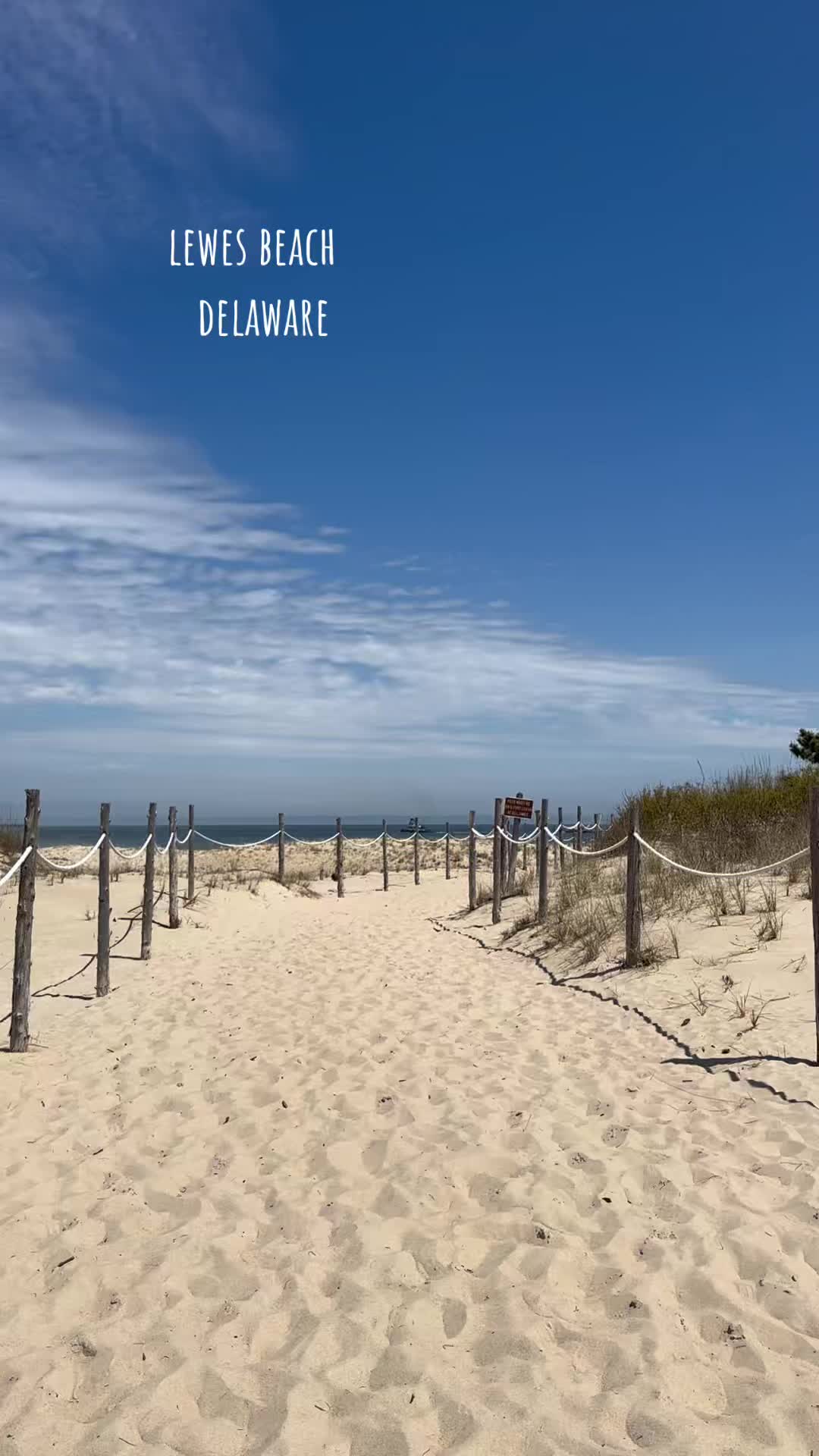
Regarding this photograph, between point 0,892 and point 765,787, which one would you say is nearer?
point 0,892

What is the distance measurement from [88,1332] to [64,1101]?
293cm

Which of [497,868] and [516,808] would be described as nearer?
[497,868]

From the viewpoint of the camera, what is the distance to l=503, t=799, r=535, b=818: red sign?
52.2ft

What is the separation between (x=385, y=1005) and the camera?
28.0 feet

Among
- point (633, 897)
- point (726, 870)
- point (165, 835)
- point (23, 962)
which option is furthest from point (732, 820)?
point (165, 835)

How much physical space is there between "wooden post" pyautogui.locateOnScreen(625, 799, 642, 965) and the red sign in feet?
21.0

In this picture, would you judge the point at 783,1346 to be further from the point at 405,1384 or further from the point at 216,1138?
the point at 216,1138

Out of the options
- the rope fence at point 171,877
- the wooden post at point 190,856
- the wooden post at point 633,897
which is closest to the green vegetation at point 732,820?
the rope fence at point 171,877

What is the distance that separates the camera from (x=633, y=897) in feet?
30.8

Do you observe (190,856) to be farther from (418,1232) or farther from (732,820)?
(418,1232)

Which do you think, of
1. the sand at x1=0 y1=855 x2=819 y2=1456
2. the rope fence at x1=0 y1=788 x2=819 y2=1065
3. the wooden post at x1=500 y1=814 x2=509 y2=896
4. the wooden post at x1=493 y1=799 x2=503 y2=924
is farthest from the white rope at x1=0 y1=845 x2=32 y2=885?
the wooden post at x1=500 y1=814 x2=509 y2=896

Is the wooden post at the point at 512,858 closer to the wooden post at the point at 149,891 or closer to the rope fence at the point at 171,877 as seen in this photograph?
the rope fence at the point at 171,877

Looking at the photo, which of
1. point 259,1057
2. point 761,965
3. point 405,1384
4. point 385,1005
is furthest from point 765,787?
point 405,1384

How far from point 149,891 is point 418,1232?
825 cm
